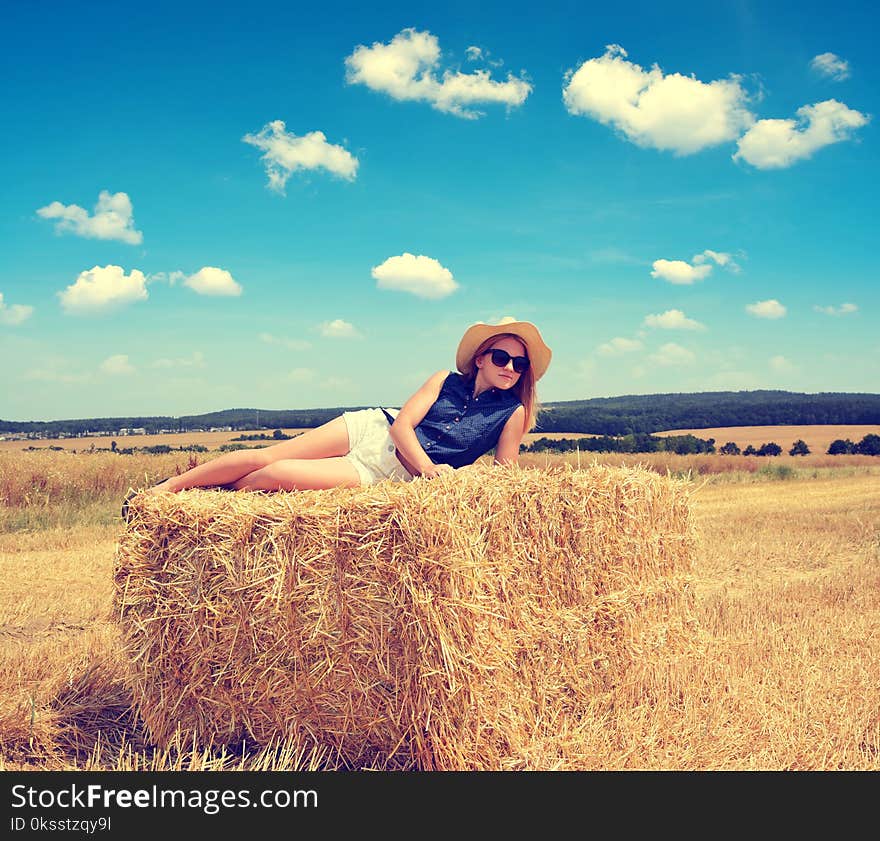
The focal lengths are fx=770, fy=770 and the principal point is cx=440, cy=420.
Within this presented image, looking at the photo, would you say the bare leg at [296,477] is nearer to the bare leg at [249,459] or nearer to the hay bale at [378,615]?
the bare leg at [249,459]

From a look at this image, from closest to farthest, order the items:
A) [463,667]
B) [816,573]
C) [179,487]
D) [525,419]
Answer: [463,667] < [179,487] < [525,419] < [816,573]

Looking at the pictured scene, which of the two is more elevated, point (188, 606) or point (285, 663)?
point (188, 606)

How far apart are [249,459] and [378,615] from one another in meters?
1.58

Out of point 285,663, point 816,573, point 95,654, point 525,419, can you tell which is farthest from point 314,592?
point 816,573

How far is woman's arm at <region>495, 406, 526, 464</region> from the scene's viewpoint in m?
5.09

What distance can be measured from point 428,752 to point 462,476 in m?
1.34

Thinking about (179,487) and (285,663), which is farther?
(179,487)

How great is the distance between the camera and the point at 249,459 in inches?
187

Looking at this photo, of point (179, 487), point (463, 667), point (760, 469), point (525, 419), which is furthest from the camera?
point (760, 469)

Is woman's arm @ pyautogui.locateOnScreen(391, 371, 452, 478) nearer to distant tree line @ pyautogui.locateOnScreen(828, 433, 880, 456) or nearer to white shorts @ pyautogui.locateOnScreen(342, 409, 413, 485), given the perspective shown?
white shorts @ pyautogui.locateOnScreen(342, 409, 413, 485)

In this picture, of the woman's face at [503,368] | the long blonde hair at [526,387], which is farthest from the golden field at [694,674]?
the woman's face at [503,368]

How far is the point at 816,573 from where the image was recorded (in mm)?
9031

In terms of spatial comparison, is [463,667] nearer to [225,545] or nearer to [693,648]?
[225,545]

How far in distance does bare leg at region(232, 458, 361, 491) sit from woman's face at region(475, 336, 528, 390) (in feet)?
3.78
